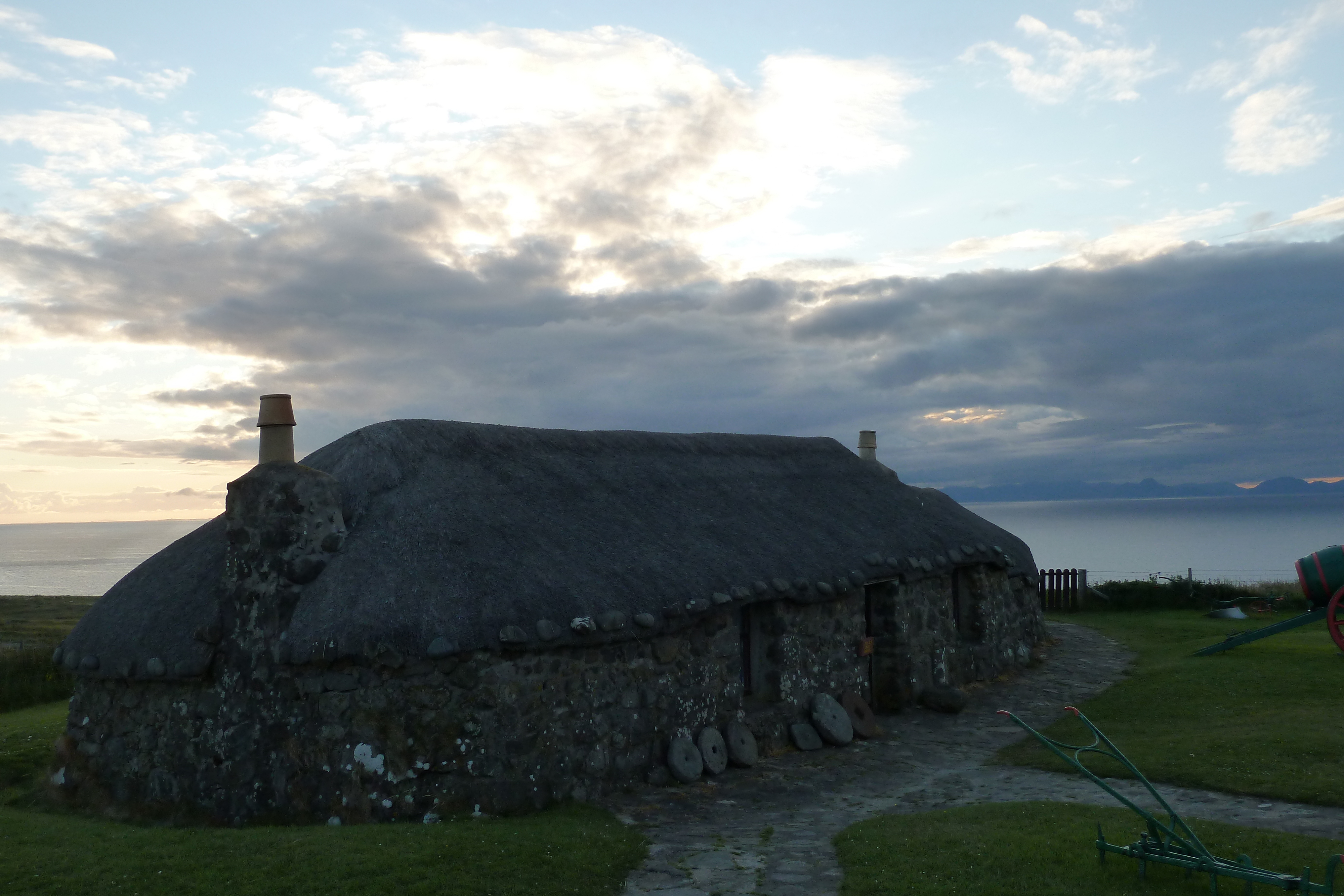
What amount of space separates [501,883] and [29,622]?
42.1 metres

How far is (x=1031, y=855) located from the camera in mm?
8438

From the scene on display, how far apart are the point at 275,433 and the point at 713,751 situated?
6.88 metres

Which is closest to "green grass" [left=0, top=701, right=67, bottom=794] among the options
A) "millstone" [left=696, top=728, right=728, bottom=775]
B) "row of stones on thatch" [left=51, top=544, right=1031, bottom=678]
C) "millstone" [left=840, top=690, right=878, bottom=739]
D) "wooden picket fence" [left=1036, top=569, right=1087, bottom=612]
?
"row of stones on thatch" [left=51, top=544, right=1031, bottom=678]

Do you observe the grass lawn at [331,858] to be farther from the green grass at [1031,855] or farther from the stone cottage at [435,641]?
the green grass at [1031,855]

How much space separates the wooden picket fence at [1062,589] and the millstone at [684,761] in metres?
20.5

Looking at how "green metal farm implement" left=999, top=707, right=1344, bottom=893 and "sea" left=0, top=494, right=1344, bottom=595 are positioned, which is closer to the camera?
"green metal farm implement" left=999, top=707, right=1344, bottom=893

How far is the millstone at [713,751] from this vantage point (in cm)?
1241

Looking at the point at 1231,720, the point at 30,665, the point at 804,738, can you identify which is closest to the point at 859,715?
the point at 804,738

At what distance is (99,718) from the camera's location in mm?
11734

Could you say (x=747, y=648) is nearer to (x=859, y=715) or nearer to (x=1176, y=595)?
(x=859, y=715)

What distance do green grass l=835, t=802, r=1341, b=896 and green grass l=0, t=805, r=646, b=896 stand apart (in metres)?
2.32

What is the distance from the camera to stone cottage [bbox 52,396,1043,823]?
1030 cm

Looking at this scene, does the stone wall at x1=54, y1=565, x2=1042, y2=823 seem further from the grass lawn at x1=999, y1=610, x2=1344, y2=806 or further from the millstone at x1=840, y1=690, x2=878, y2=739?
the grass lawn at x1=999, y1=610, x2=1344, y2=806

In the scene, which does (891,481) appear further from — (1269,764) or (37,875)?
(37,875)
